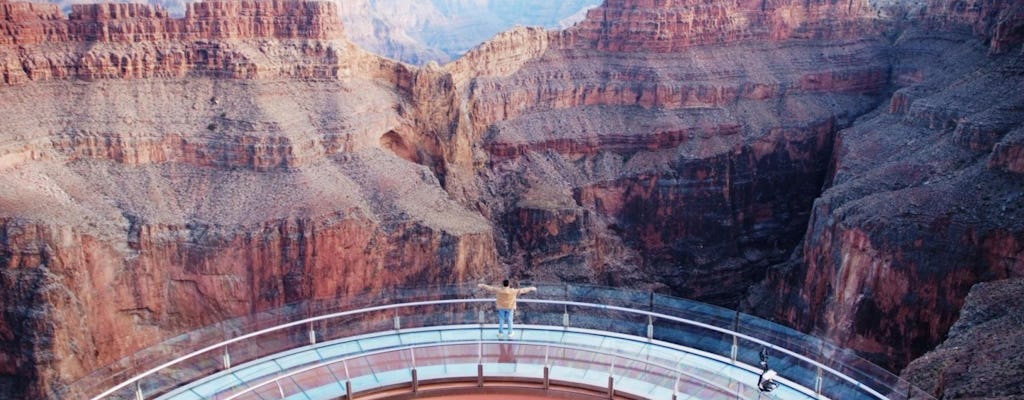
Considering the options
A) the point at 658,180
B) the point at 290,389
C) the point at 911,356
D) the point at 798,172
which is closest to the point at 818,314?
the point at 911,356

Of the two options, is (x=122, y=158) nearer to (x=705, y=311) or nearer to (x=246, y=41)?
(x=246, y=41)

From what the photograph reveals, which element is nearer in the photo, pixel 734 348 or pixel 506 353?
pixel 734 348

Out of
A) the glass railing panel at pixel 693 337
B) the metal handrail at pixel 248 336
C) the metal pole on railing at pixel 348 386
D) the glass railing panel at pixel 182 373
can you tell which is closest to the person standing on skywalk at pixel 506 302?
the metal handrail at pixel 248 336

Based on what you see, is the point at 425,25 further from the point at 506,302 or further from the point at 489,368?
the point at 489,368

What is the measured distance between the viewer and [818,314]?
60.0m

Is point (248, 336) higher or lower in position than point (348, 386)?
higher

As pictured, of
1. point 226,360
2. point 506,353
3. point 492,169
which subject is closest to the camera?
point 226,360

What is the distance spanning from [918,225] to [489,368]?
3518 cm

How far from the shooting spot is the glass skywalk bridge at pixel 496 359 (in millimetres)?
30172

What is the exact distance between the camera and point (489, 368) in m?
32.0

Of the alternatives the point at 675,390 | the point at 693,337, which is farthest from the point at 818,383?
the point at 693,337

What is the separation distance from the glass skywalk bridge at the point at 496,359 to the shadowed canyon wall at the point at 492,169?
23.5 metres

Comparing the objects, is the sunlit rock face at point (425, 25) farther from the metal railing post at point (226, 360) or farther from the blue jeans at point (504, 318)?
the metal railing post at point (226, 360)

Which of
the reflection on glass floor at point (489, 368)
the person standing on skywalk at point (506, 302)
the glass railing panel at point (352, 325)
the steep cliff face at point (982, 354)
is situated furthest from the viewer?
the glass railing panel at point (352, 325)
